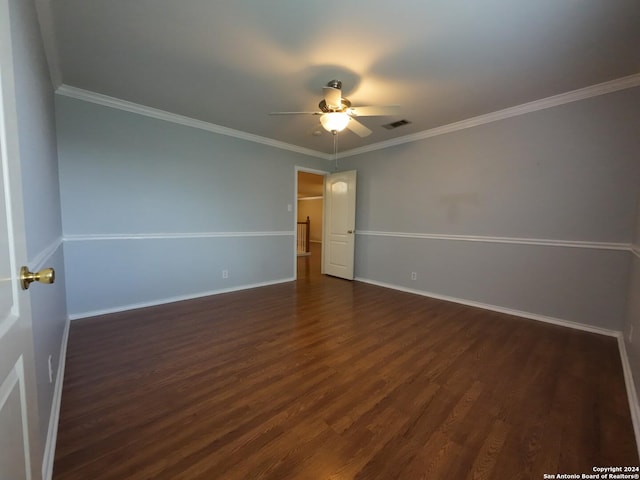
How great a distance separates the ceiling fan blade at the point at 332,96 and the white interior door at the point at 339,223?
2.37 m

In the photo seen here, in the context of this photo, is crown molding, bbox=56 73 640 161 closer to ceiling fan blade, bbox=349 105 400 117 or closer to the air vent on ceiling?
the air vent on ceiling

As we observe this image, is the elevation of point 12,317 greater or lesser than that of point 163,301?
greater

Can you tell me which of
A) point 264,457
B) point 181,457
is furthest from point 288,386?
point 181,457

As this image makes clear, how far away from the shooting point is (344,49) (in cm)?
205

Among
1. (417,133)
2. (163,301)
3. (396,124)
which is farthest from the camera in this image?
(417,133)

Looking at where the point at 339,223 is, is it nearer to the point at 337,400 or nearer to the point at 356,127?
the point at 356,127

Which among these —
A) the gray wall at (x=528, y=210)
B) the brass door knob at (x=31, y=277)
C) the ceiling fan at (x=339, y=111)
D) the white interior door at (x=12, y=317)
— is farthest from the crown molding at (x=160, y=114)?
the brass door knob at (x=31, y=277)

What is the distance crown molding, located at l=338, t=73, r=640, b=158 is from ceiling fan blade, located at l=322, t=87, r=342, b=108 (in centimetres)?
199

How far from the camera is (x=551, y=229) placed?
290 centimetres

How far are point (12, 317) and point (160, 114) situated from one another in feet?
11.1

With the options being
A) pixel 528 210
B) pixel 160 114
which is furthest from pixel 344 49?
pixel 528 210

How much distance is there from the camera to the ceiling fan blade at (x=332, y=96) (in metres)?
2.25

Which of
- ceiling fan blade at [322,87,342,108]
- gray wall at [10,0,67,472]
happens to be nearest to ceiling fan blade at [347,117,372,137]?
ceiling fan blade at [322,87,342,108]

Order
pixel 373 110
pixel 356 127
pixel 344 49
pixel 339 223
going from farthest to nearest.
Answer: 1. pixel 339 223
2. pixel 356 127
3. pixel 373 110
4. pixel 344 49
